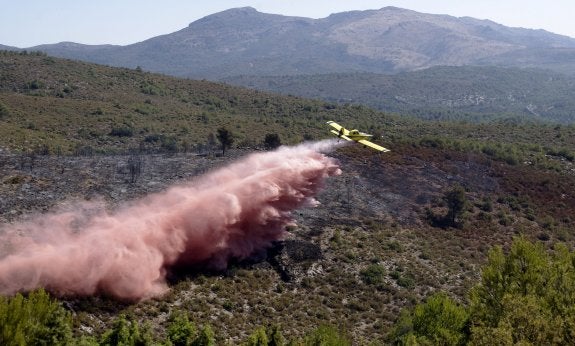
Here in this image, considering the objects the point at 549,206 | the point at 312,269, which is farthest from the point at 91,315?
the point at 549,206

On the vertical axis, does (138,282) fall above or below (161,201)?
below

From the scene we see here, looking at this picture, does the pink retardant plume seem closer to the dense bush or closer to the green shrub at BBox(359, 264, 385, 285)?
the green shrub at BBox(359, 264, 385, 285)

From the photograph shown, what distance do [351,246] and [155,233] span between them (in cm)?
2207

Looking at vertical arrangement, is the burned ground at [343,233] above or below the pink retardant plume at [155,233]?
below

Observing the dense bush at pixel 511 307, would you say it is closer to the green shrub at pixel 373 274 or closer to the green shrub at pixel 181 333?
the green shrub at pixel 373 274

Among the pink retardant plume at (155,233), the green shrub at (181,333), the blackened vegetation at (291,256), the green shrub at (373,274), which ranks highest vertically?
the pink retardant plume at (155,233)

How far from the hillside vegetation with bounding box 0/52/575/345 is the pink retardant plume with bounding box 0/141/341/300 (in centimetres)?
144

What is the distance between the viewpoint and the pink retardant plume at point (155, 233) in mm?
40844

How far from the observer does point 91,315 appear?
39.4 meters

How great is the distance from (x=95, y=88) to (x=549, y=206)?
128983 millimetres

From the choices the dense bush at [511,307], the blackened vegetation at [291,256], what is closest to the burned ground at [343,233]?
the blackened vegetation at [291,256]

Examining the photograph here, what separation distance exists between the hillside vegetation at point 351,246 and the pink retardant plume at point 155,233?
144 cm

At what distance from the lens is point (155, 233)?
46625 millimetres

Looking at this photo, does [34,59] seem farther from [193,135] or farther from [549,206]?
[549,206]
